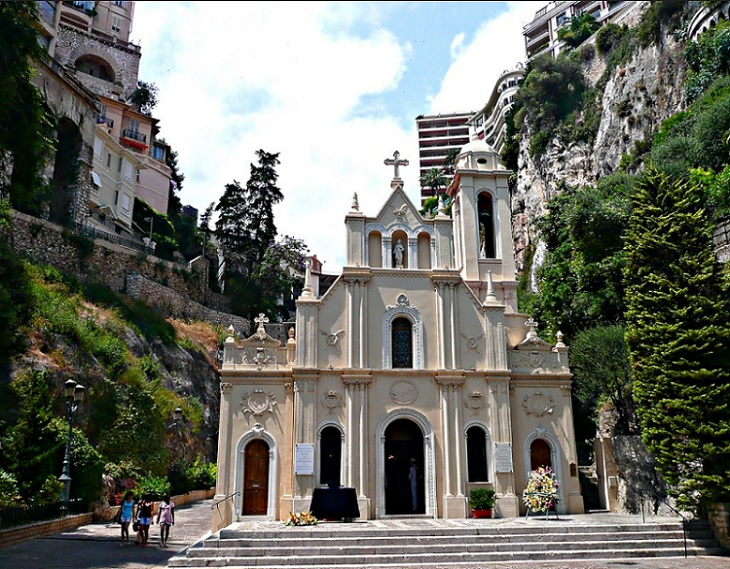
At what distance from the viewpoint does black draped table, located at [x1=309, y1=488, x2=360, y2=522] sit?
2123 cm

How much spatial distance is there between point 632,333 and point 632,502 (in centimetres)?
744

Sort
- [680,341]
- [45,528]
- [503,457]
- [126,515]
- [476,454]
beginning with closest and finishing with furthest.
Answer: [126,515] → [680,341] → [45,528] → [503,457] → [476,454]

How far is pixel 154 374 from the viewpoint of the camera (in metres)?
36.3

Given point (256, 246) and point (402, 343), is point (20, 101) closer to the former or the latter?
point (402, 343)

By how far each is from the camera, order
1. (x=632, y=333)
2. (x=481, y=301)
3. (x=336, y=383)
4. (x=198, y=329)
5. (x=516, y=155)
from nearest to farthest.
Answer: (x=632, y=333) < (x=336, y=383) < (x=481, y=301) < (x=198, y=329) < (x=516, y=155)

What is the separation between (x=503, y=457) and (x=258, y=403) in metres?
9.16

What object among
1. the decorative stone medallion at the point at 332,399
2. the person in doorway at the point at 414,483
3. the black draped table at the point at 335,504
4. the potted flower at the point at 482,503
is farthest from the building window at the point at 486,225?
the black draped table at the point at 335,504

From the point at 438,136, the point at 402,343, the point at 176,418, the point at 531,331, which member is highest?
the point at 438,136

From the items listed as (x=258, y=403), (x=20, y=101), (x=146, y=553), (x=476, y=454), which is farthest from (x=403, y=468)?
(x=20, y=101)

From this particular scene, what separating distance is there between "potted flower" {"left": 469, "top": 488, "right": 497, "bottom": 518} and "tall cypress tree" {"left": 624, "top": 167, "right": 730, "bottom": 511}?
5.72m

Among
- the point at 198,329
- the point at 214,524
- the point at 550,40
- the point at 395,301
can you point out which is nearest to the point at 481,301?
the point at 395,301

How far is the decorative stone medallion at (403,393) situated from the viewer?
24.1 metres

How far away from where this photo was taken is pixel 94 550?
711 inches

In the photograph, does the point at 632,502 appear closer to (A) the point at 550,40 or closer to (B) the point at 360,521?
(B) the point at 360,521
